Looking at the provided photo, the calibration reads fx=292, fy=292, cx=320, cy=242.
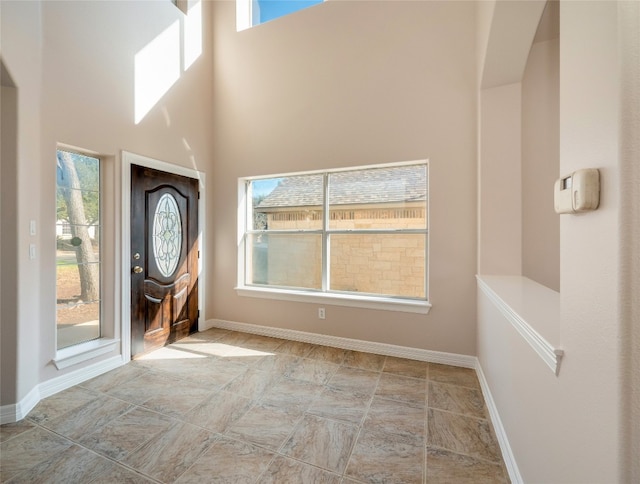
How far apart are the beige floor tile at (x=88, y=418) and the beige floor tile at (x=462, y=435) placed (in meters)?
2.25

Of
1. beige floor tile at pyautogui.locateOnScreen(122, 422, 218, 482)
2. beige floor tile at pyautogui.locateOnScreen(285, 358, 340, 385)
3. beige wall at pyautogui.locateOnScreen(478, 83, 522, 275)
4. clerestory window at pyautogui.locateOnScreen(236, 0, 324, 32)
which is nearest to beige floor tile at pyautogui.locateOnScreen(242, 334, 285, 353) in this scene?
beige floor tile at pyautogui.locateOnScreen(285, 358, 340, 385)

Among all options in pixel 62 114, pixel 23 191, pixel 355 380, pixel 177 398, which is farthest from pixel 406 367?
pixel 62 114

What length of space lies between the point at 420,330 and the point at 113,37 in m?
4.32

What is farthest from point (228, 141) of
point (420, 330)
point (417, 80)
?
point (420, 330)

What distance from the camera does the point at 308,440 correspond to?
1887mm

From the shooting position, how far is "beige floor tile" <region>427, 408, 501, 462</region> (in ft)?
5.85

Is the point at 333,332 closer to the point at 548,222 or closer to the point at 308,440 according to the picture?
the point at 308,440

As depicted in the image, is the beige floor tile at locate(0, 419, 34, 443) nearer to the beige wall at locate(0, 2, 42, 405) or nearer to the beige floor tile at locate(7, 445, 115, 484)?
the beige wall at locate(0, 2, 42, 405)

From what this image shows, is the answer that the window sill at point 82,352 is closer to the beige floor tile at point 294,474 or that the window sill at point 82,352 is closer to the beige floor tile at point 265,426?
the beige floor tile at point 265,426

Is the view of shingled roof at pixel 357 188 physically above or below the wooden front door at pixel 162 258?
above

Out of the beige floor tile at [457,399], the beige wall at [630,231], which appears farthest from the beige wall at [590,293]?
the beige floor tile at [457,399]

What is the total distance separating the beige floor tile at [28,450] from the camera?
1660 millimetres

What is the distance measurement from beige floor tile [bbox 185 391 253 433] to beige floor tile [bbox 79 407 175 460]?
0.18 metres

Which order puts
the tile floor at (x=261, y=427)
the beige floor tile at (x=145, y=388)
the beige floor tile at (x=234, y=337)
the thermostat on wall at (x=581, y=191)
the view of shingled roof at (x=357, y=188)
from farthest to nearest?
the beige floor tile at (x=234, y=337) < the view of shingled roof at (x=357, y=188) < the beige floor tile at (x=145, y=388) < the tile floor at (x=261, y=427) < the thermostat on wall at (x=581, y=191)
